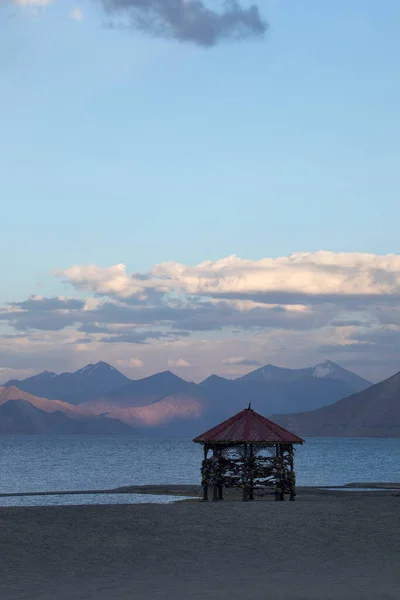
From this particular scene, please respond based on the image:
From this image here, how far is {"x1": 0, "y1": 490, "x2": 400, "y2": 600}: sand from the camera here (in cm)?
1597

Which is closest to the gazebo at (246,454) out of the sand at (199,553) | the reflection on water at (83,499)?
the reflection on water at (83,499)

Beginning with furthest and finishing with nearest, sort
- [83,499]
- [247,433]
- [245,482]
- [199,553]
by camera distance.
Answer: [83,499]
[245,482]
[247,433]
[199,553]

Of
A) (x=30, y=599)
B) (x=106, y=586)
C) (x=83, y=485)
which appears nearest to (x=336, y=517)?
(x=106, y=586)

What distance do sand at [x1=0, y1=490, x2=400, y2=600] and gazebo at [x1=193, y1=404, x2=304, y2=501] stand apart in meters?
10.2

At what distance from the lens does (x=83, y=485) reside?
250ft

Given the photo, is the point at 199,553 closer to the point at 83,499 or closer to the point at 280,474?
the point at 280,474

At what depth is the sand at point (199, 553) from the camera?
16.0m

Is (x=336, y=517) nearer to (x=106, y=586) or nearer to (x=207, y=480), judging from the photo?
(x=106, y=586)

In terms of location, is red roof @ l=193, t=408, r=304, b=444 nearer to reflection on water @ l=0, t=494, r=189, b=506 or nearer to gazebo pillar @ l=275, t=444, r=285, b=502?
gazebo pillar @ l=275, t=444, r=285, b=502

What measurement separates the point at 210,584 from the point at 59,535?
7902mm

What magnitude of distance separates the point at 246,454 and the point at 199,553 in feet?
70.1

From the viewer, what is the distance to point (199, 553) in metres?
20.6

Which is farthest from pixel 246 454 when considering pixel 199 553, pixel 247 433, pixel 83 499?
pixel 199 553

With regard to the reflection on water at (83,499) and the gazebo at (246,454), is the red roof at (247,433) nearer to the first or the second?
the gazebo at (246,454)
